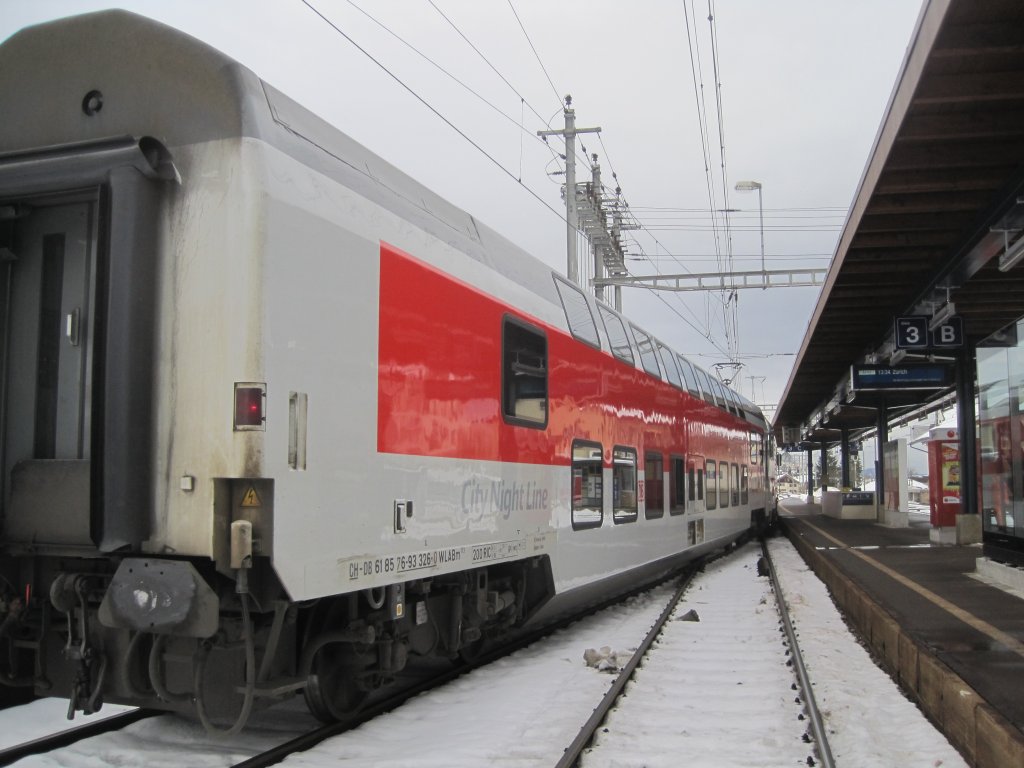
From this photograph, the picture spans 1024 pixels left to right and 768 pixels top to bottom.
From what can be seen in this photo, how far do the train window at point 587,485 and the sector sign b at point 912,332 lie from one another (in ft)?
24.0

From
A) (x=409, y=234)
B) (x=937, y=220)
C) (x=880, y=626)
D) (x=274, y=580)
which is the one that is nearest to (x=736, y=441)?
(x=937, y=220)

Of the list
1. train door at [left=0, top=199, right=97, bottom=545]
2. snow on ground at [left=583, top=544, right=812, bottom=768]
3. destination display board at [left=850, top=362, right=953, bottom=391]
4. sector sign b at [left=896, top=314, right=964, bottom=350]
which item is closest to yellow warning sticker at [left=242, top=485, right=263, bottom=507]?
train door at [left=0, top=199, right=97, bottom=545]

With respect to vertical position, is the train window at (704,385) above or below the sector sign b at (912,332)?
below

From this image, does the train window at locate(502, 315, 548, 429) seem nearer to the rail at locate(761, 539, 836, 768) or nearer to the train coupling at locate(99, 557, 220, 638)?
the rail at locate(761, 539, 836, 768)

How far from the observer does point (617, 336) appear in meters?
10.1

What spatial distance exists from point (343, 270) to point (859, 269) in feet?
30.4

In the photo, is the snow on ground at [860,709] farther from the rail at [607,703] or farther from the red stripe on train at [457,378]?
the red stripe on train at [457,378]

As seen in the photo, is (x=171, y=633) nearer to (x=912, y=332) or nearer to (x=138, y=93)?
(x=138, y=93)

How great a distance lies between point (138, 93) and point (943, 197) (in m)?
7.93

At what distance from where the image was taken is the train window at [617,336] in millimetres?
9781

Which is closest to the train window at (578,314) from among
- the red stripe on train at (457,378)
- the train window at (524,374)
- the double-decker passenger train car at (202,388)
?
the red stripe on train at (457,378)

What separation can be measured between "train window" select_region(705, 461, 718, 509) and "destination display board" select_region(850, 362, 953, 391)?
15.7 ft

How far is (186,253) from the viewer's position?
4.44 meters

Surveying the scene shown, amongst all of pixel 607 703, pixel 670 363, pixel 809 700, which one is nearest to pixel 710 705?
pixel 809 700
